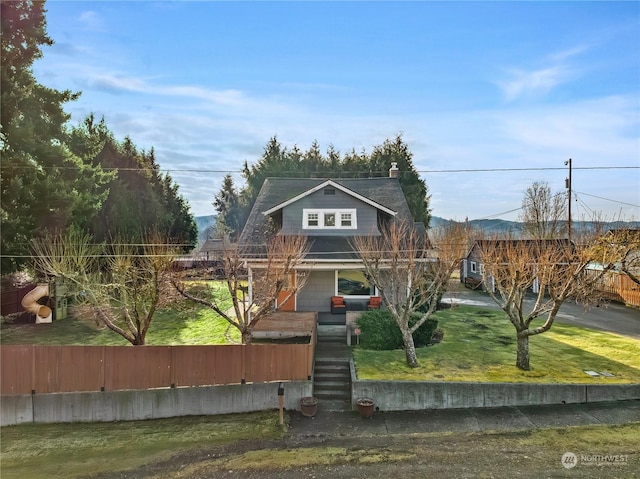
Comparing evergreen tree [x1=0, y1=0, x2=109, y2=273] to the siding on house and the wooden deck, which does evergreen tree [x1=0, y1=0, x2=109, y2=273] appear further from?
the wooden deck

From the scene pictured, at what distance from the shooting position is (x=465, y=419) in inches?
444

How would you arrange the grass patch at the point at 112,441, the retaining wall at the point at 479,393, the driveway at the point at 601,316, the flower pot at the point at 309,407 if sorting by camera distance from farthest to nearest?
1. the driveway at the point at 601,316
2. the retaining wall at the point at 479,393
3. the flower pot at the point at 309,407
4. the grass patch at the point at 112,441

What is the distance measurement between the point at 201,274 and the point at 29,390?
6711mm

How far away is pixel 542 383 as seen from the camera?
471 inches

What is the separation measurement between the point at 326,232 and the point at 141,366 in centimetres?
1081

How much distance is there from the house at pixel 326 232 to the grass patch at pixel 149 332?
3421 mm

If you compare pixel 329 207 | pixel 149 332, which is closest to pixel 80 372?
pixel 149 332

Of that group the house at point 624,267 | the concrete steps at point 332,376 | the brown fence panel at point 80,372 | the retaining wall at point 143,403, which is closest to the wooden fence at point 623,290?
the house at point 624,267

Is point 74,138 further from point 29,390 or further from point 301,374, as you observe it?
point 301,374

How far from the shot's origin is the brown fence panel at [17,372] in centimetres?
1193

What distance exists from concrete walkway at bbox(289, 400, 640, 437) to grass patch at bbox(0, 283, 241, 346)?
5.94m

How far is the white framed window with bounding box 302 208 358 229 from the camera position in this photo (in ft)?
65.7

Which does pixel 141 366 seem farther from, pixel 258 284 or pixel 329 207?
pixel 329 207

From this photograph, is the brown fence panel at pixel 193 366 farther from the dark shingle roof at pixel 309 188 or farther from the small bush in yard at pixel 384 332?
the dark shingle roof at pixel 309 188
